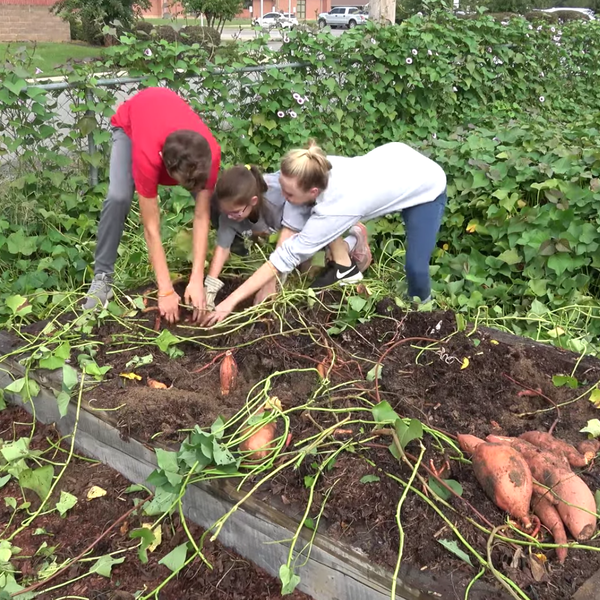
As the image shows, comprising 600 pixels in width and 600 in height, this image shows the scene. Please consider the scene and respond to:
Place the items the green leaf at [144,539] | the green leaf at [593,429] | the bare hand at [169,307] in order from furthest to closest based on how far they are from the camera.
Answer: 1. the bare hand at [169,307]
2. the green leaf at [593,429]
3. the green leaf at [144,539]

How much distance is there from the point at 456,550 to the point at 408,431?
0.38 m

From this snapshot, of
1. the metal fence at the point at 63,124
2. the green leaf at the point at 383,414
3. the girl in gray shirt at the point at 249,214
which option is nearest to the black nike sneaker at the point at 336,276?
the girl in gray shirt at the point at 249,214

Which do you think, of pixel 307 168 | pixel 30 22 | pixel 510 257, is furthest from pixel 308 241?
pixel 30 22

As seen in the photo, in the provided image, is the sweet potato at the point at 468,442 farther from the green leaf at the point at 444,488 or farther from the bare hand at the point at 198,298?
the bare hand at the point at 198,298

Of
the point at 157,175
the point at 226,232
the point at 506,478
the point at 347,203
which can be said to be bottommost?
the point at 506,478

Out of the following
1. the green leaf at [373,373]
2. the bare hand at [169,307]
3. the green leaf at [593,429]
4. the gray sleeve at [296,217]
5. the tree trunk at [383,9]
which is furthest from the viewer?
the tree trunk at [383,9]

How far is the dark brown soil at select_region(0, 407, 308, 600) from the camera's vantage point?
2.06m

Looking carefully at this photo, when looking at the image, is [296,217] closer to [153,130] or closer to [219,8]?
[153,130]

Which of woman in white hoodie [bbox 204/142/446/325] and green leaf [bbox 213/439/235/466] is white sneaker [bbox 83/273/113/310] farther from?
green leaf [bbox 213/439/235/466]

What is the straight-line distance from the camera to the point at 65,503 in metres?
2.40

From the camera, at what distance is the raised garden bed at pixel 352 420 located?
1815 millimetres

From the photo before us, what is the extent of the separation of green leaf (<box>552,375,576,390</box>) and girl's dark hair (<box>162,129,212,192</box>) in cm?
170

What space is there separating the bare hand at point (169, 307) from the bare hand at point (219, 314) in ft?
0.49

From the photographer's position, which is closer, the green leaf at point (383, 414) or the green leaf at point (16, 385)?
the green leaf at point (383, 414)
